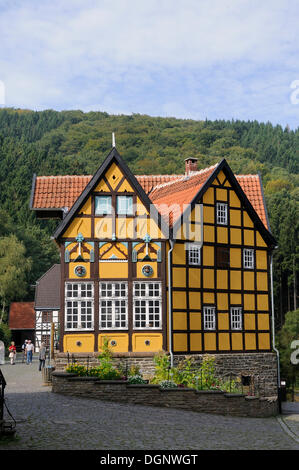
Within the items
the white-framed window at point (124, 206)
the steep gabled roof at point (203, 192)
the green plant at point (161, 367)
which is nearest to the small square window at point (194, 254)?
the steep gabled roof at point (203, 192)

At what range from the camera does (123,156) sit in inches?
4956

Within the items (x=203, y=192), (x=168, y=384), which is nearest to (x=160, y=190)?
(x=203, y=192)

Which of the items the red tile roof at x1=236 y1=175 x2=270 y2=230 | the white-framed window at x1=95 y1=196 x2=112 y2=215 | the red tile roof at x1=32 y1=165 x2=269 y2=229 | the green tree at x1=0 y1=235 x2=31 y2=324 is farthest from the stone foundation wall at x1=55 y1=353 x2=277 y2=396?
the green tree at x1=0 y1=235 x2=31 y2=324

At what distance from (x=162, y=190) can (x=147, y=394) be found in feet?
46.3

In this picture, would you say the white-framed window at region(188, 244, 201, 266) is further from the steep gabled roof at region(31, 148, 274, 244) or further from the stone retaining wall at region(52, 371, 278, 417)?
the stone retaining wall at region(52, 371, 278, 417)

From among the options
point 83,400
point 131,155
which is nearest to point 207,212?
point 83,400

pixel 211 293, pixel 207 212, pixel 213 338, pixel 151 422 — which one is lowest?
pixel 151 422

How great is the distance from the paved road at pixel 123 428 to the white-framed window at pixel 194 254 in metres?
8.22

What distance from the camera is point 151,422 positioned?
17672mm

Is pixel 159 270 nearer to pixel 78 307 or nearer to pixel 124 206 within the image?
pixel 124 206

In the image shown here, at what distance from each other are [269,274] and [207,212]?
449 centimetres

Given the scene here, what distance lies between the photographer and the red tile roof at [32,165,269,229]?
3005cm

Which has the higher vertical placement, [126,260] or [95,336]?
[126,260]

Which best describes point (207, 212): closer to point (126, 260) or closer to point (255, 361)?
point (126, 260)
